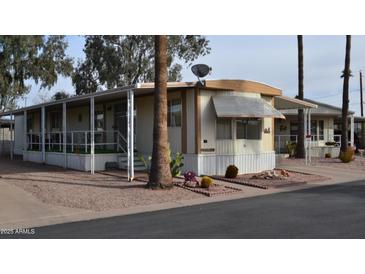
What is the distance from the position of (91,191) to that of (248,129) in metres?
7.39

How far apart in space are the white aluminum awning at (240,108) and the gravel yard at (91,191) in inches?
157

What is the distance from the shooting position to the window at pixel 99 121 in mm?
21038

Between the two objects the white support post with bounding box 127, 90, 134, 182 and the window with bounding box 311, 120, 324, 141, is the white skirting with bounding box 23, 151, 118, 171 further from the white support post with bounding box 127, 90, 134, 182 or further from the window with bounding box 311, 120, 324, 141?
the window with bounding box 311, 120, 324, 141

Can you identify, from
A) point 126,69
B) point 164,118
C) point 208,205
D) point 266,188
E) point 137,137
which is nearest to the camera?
point 208,205

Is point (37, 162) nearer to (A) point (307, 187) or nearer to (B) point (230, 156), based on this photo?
(B) point (230, 156)

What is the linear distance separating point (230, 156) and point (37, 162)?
432 inches

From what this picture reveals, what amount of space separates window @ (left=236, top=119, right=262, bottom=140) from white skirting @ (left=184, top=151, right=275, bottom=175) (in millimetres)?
737

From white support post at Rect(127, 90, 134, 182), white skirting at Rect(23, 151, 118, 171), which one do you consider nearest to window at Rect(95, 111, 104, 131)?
white skirting at Rect(23, 151, 118, 171)

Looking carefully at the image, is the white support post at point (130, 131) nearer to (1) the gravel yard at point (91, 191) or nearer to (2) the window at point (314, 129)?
(1) the gravel yard at point (91, 191)

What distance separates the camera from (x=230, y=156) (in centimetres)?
1614

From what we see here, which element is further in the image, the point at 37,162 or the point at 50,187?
the point at 37,162

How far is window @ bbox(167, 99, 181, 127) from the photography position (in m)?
16.0

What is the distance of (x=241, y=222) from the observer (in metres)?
7.94

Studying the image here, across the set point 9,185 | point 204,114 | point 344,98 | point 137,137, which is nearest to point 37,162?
point 137,137
